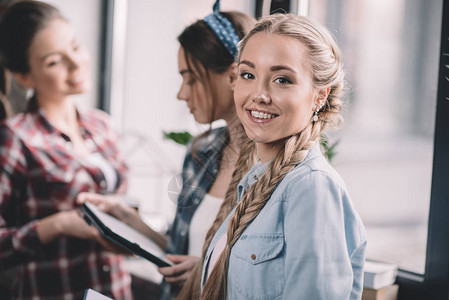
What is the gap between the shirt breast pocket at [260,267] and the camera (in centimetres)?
76

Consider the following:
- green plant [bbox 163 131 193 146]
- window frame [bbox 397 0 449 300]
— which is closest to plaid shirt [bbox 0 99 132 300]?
green plant [bbox 163 131 193 146]

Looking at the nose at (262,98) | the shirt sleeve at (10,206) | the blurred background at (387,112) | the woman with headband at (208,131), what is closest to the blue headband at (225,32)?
the woman with headband at (208,131)

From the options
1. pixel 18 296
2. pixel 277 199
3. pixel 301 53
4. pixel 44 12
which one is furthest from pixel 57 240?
pixel 301 53

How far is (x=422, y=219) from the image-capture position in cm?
126

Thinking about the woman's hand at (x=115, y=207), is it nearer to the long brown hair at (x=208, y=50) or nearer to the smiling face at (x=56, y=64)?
the smiling face at (x=56, y=64)

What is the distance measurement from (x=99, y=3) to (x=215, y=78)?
5.57ft

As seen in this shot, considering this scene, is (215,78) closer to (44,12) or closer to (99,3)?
(44,12)

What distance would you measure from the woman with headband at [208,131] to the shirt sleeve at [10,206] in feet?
1.93

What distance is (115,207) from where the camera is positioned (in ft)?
5.36

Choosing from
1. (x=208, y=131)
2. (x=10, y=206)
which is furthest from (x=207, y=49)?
(x=10, y=206)

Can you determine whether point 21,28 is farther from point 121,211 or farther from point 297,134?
point 297,134

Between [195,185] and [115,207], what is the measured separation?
1.47 ft

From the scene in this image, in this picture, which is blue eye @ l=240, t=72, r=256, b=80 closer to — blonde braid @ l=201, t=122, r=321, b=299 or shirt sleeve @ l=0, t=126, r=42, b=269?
blonde braid @ l=201, t=122, r=321, b=299

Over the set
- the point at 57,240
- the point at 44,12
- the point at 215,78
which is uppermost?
the point at 44,12
